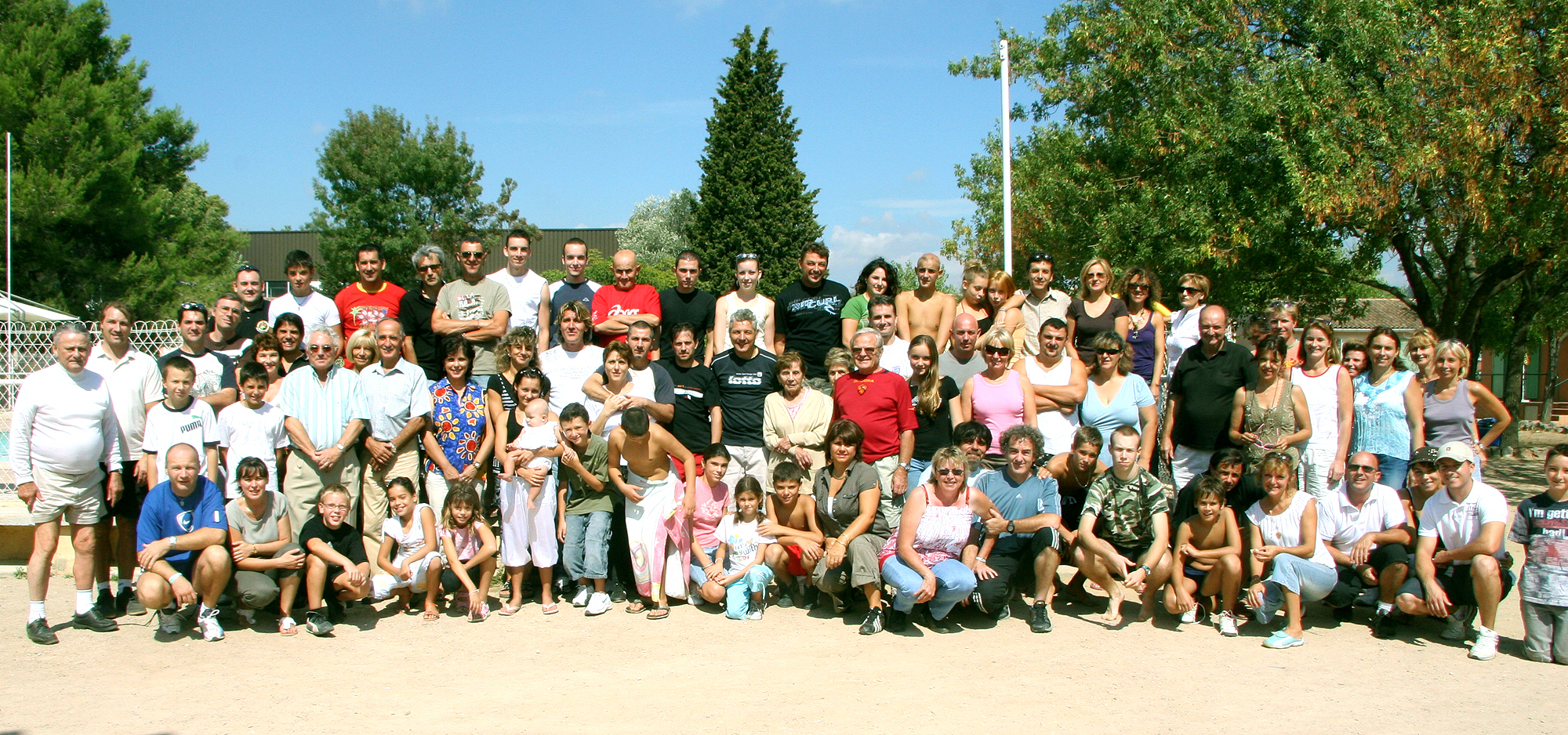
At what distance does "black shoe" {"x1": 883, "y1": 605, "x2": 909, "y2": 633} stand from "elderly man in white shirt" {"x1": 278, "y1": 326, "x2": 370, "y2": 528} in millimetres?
3224

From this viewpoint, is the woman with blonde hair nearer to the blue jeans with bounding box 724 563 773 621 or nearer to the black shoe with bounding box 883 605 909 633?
the black shoe with bounding box 883 605 909 633

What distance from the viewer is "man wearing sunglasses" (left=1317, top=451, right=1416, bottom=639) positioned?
5336 mm

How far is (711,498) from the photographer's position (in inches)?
236

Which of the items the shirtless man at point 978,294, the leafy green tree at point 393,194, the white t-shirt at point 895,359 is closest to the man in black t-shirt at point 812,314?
the white t-shirt at point 895,359

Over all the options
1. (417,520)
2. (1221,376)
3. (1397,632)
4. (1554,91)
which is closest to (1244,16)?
(1554,91)

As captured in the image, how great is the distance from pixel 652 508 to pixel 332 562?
1.82 m

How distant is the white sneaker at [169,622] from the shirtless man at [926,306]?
4.93 m

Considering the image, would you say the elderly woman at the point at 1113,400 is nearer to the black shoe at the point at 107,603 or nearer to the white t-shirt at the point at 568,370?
the white t-shirt at the point at 568,370

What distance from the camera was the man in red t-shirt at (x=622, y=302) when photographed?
7086 millimetres

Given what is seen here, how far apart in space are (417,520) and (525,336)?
1315mm

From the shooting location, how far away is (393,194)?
118 ft

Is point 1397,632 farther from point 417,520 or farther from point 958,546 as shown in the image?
point 417,520

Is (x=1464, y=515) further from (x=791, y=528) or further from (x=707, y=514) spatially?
(x=707, y=514)

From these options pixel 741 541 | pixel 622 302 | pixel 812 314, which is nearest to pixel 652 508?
pixel 741 541
